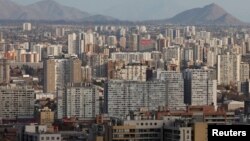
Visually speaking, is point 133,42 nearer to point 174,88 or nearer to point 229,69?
point 229,69

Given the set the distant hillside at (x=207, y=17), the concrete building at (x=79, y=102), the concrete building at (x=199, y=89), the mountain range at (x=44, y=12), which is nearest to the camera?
the concrete building at (x=79, y=102)

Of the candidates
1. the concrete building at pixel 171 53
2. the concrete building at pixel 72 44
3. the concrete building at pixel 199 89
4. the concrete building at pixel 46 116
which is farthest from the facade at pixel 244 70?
the concrete building at pixel 46 116

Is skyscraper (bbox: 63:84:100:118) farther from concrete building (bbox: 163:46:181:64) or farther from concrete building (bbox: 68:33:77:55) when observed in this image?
concrete building (bbox: 68:33:77:55)

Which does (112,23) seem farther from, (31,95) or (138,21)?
(31,95)

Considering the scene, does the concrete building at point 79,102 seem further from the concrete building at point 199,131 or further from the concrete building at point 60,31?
the concrete building at point 60,31

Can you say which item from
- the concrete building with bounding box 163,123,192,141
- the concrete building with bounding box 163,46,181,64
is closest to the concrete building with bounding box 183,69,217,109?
the concrete building with bounding box 163,46,181,64
